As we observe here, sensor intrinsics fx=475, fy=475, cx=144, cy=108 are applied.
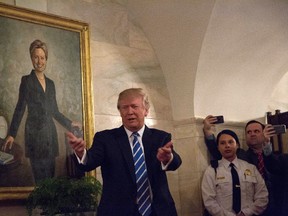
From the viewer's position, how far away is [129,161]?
301 centimetres

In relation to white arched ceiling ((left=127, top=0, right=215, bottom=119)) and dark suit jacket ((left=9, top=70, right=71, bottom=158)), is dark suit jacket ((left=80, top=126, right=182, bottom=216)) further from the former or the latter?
white arched ceiling ((left=127, top=0, right=215, bottom=119))

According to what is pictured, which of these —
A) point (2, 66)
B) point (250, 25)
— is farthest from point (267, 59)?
point (2, 66)

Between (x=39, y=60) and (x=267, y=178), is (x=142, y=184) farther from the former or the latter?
(x=267, y=178)

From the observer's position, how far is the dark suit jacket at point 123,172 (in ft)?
9.57

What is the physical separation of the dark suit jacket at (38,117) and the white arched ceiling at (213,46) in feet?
4.72

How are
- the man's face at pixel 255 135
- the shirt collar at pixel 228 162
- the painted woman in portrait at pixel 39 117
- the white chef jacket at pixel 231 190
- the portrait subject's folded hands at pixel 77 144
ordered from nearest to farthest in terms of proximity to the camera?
the portrait subject's folded hands at pixel 77 144 < the painted woman in portrait at pixel 39 117 < the white chef jacket at pixel 231 190 < the shirt collar at pixel 228 162 < the man's face at pixel 255 135

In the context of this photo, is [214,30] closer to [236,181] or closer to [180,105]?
[180,105]

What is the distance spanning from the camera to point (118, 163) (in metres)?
3.01

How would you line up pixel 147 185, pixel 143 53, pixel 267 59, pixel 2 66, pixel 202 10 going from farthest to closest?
1. pixel 267 59
2. pixel 143 53
3. pixel 202 10
4. pixel 2 66
5. pixel 147 185

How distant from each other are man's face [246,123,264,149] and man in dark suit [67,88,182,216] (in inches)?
71.0

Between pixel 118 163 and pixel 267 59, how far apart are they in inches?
128

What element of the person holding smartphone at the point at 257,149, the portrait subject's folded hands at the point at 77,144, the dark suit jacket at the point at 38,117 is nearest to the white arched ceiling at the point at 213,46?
the person holding smartphone at the point at 257,149

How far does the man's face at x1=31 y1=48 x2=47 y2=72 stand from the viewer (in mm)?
4047

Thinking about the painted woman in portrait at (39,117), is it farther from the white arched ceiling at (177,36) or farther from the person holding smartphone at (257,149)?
the person holding smartphone at (257,149)
